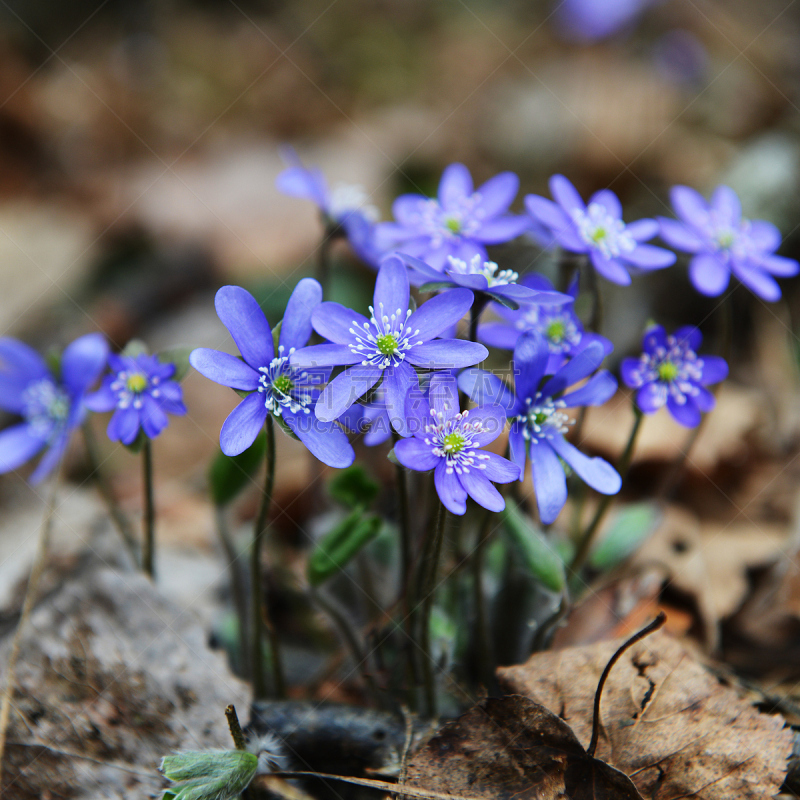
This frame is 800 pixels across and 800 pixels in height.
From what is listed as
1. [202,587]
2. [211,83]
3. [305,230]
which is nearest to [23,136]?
[211,83]

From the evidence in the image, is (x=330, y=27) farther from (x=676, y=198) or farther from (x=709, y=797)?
(x=709, y=797)

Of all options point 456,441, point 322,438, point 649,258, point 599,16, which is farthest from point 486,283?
point 599,16

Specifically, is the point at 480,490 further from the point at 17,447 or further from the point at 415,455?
the point at 17,447

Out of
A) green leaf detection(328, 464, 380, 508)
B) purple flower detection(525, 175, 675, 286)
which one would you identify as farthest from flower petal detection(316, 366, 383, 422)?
purple flower detection(525, 175, 675, 286)

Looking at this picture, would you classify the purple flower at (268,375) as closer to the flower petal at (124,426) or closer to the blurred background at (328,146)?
the flower petal at (124,426)

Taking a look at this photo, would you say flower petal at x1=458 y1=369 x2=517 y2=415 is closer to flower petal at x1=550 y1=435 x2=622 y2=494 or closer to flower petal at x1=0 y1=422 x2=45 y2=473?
flower petal at x1=550 y1=435 x2=622 y2=494

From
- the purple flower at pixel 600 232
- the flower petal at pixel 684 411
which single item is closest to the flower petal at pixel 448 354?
the purple flower at pixel 600 232
